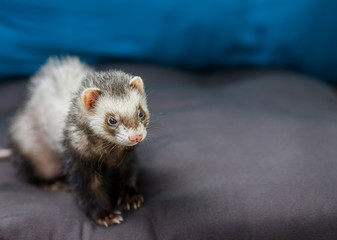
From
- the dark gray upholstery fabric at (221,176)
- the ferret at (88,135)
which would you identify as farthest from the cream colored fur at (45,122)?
the dark gray upholstery fabric at (221,176)

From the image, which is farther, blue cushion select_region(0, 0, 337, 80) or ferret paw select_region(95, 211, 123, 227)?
blue cushion select_region(0, 0, 337, 80)

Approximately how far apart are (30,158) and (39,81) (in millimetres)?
317

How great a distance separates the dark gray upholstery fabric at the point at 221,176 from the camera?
1.17 metres

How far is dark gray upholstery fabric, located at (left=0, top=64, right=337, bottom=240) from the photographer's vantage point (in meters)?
1.17

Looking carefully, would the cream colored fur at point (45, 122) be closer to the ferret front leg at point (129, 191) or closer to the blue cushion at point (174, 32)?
the ferret front leg at point (129, 191)

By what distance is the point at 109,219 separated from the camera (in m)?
1.20

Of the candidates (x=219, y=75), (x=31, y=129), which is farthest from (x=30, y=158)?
(x=219, y=75)

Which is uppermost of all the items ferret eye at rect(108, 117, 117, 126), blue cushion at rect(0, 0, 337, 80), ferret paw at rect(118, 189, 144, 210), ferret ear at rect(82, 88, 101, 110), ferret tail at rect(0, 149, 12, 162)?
ferret ear at rect(82, 88, 101, 110)

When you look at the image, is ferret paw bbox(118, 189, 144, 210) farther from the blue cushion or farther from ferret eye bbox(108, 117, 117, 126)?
the blue cushion

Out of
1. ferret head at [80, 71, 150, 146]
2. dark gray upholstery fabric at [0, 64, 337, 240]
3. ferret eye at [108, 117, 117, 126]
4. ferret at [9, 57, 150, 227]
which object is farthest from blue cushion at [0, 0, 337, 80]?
ferret eye at [108, 117, 117, 126]

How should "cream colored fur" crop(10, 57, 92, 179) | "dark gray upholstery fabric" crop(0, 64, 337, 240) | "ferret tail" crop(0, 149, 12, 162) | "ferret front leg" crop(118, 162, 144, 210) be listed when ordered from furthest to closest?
"ferret tail" crop(0, 149, 12, 162) < "cream colored fur" crop(10, 57, 92, 179) < "ferret front leg" crop(118, 162, 144, 210) < "dark gray upholstery fabric" crop(0, 64, 337, 240)

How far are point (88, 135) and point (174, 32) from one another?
1.18m

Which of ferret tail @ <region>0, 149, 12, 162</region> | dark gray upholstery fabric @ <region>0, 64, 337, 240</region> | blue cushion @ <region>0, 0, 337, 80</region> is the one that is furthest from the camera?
blue cushion @ <region>0, 0, 337, 80</region>

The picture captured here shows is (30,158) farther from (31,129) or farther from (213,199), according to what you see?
(213,199)
